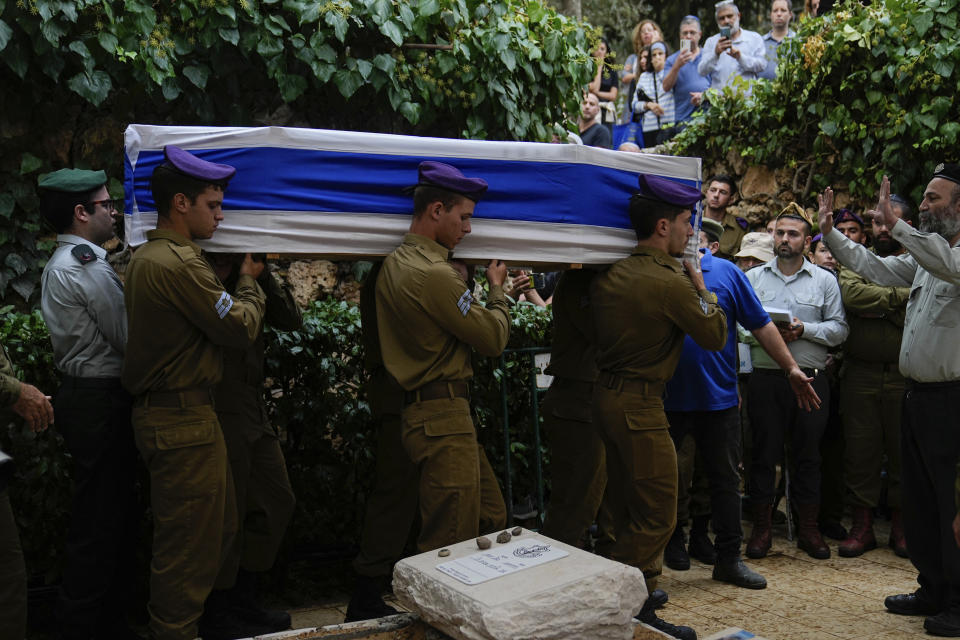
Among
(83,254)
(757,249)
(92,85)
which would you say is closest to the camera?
(83,254)

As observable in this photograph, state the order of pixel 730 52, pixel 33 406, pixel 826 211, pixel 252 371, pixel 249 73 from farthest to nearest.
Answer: pixel 730 52 → pixel 249 73 → pixel 826 211 → pixel 252 371 → pixel 33 406

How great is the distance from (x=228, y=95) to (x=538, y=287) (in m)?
2.48

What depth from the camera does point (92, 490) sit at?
358 cm

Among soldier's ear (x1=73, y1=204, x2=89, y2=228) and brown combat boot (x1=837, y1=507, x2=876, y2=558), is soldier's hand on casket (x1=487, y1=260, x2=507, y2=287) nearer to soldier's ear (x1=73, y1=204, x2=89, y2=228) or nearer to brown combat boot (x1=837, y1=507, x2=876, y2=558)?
soldier's ear (x1=73, y1=204, x2=89, y2=228)

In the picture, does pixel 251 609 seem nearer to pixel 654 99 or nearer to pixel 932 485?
pixel 932 485

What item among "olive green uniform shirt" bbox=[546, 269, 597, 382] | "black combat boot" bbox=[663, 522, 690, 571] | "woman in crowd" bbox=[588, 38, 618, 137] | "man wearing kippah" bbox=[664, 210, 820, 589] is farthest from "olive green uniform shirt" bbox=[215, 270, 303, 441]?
"woman in crowd" bbox=[588, 38, 618, 137]

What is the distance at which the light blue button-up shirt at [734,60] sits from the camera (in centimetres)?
872

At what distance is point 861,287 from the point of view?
530 centimetres

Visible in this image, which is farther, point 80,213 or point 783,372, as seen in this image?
point 783,372

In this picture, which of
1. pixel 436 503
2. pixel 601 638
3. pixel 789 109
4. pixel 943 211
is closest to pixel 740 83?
pixel 789 109

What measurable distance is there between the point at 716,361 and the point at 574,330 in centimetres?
95

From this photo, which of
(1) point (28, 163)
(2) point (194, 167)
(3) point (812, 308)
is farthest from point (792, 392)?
(1) point (28, 163)

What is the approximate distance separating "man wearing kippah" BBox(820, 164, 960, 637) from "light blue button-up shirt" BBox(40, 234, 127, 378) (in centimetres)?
313

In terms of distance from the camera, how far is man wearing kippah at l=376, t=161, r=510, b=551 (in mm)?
3488
